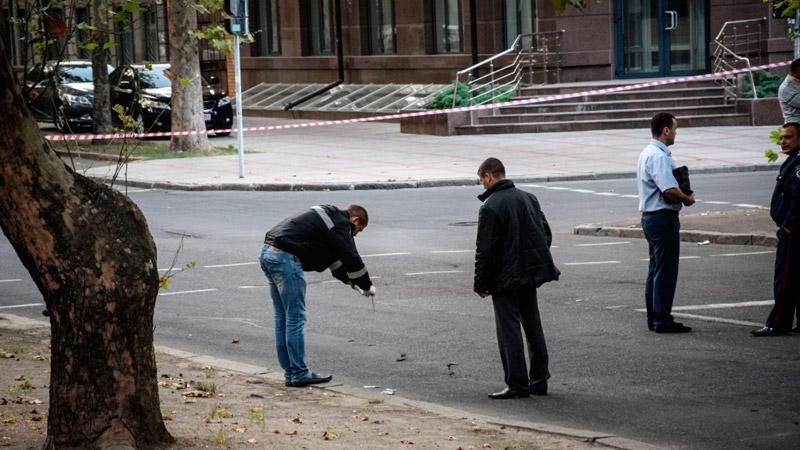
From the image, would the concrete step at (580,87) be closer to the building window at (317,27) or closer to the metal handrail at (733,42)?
the metal handrail at (733,42)

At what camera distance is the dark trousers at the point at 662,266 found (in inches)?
447

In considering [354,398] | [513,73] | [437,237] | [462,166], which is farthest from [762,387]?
[513,73]

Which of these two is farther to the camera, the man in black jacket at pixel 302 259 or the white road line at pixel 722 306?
the white road line at pixel 722 306

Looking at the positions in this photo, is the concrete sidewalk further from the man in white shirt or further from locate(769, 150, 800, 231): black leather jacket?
locate(769, 150, 800, 231): black leather jacket

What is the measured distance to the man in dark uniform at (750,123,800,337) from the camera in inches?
437

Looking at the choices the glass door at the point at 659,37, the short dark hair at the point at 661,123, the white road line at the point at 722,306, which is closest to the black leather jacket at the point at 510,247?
the short dark hair at the point at 661,123

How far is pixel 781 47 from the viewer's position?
32.2 metres

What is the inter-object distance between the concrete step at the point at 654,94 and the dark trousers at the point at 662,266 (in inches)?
827

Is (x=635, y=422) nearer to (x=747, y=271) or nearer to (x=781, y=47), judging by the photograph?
(x=747, y=271)

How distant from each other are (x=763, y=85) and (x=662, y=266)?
20415mm

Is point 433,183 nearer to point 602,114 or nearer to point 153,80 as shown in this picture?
point 602,114

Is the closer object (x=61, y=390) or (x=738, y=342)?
(x=61, y=390)

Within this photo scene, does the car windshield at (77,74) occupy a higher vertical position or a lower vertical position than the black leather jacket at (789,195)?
higher

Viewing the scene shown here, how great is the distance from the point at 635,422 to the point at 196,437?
2679 mm
